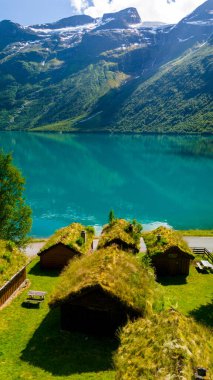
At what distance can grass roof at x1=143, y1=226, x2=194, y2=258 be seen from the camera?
4462 cm

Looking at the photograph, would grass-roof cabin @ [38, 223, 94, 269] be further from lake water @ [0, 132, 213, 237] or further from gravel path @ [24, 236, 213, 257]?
lake water @ [0, 132, 213, 237]

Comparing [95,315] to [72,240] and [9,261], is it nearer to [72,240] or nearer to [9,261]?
[9,261]

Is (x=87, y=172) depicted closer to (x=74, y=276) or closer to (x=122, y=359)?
(x=74, y=276)

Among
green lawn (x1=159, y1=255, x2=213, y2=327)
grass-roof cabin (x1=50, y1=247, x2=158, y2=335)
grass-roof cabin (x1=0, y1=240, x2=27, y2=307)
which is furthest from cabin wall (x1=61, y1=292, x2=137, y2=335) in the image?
grass-roof cabin (x1=0, y1=240, x2=27, y2=307)

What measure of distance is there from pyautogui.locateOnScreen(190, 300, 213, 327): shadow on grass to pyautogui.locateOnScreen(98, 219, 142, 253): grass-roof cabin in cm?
1206

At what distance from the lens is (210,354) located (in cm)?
1590

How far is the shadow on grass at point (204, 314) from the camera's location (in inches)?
1218

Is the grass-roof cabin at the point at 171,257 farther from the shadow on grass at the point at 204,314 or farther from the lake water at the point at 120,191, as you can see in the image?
the lake water at the point at 120,191

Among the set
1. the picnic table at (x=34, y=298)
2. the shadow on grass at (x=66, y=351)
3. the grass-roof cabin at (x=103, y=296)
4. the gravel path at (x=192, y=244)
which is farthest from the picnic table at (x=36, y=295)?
the gravel path at (x=192, y=244)

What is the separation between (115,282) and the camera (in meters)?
27.2

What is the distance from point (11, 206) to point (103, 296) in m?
25.0

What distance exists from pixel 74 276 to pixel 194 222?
59.9m

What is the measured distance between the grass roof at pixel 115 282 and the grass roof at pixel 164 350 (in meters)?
7.27

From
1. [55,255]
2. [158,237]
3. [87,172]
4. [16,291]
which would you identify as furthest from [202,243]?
[87,172]
